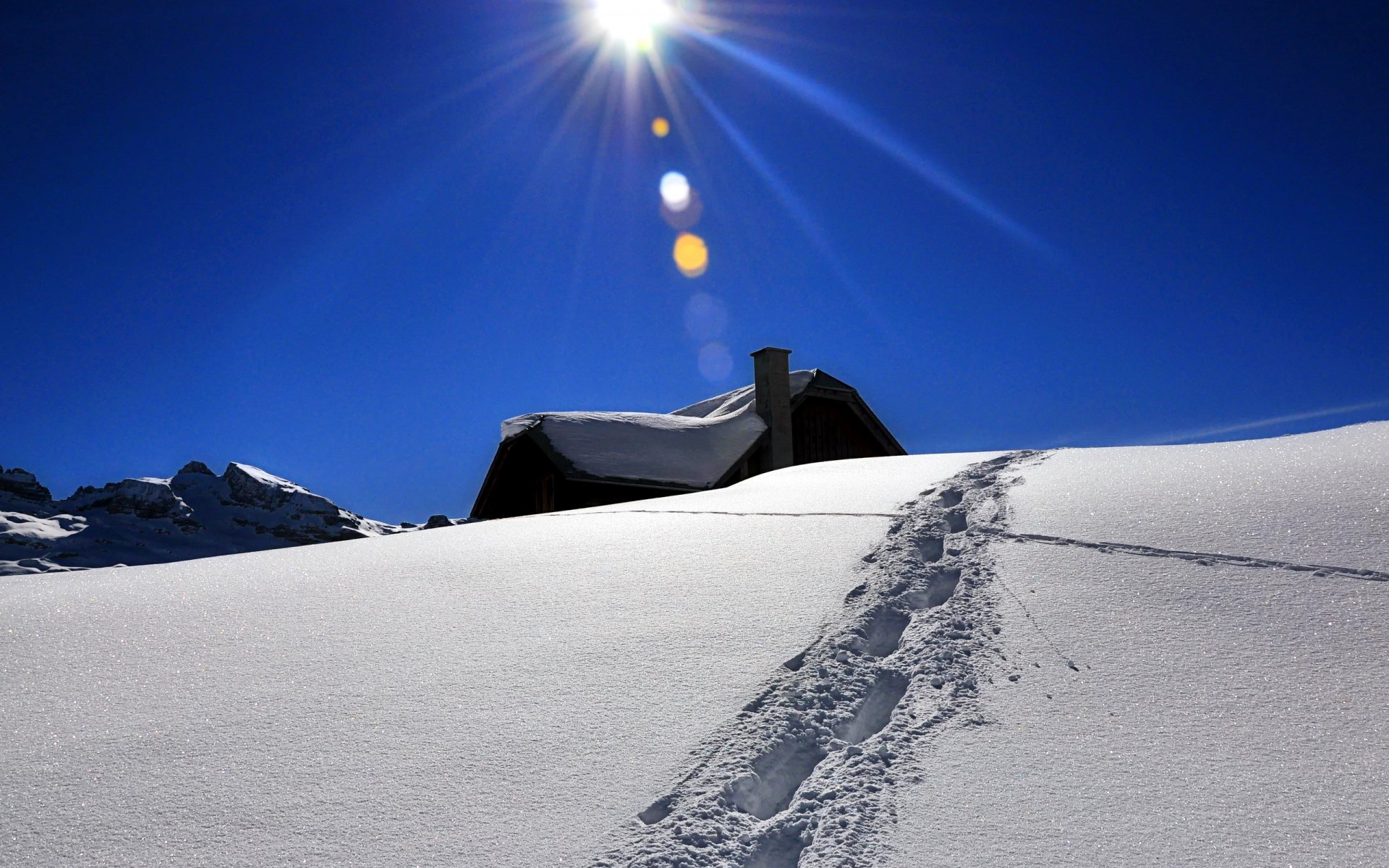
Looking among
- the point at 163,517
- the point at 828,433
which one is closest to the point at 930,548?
the point at 828,433

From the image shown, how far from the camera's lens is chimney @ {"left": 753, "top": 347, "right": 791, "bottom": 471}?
1322cm

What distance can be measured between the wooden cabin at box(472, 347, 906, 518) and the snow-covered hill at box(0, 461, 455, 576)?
112035 mm

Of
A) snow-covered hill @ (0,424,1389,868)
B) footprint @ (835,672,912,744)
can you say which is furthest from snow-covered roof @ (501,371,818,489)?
footprint @ (835,672,912,744)

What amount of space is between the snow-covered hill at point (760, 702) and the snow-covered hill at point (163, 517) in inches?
4822

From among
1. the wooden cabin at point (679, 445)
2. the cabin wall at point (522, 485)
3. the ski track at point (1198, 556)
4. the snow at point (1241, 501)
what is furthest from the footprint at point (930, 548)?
the cabin wall at point (522, 485)

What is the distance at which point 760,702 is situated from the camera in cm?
188

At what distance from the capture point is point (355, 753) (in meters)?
1.72

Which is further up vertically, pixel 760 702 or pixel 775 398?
pixel 775 398

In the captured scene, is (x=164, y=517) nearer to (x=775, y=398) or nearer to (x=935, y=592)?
(x=775, y=398)

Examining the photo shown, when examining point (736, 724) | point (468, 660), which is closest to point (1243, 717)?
point (736, 724)

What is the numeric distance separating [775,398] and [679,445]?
217 centimetres

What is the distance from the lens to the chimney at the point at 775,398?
13219 millimetres

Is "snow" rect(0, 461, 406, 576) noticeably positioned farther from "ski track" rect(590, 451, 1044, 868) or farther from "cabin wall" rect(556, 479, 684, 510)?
"ski track" rect(590, 451, 1044, 868)

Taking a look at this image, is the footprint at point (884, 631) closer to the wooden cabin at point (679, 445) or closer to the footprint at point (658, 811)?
the footprint at point (658, 811)
